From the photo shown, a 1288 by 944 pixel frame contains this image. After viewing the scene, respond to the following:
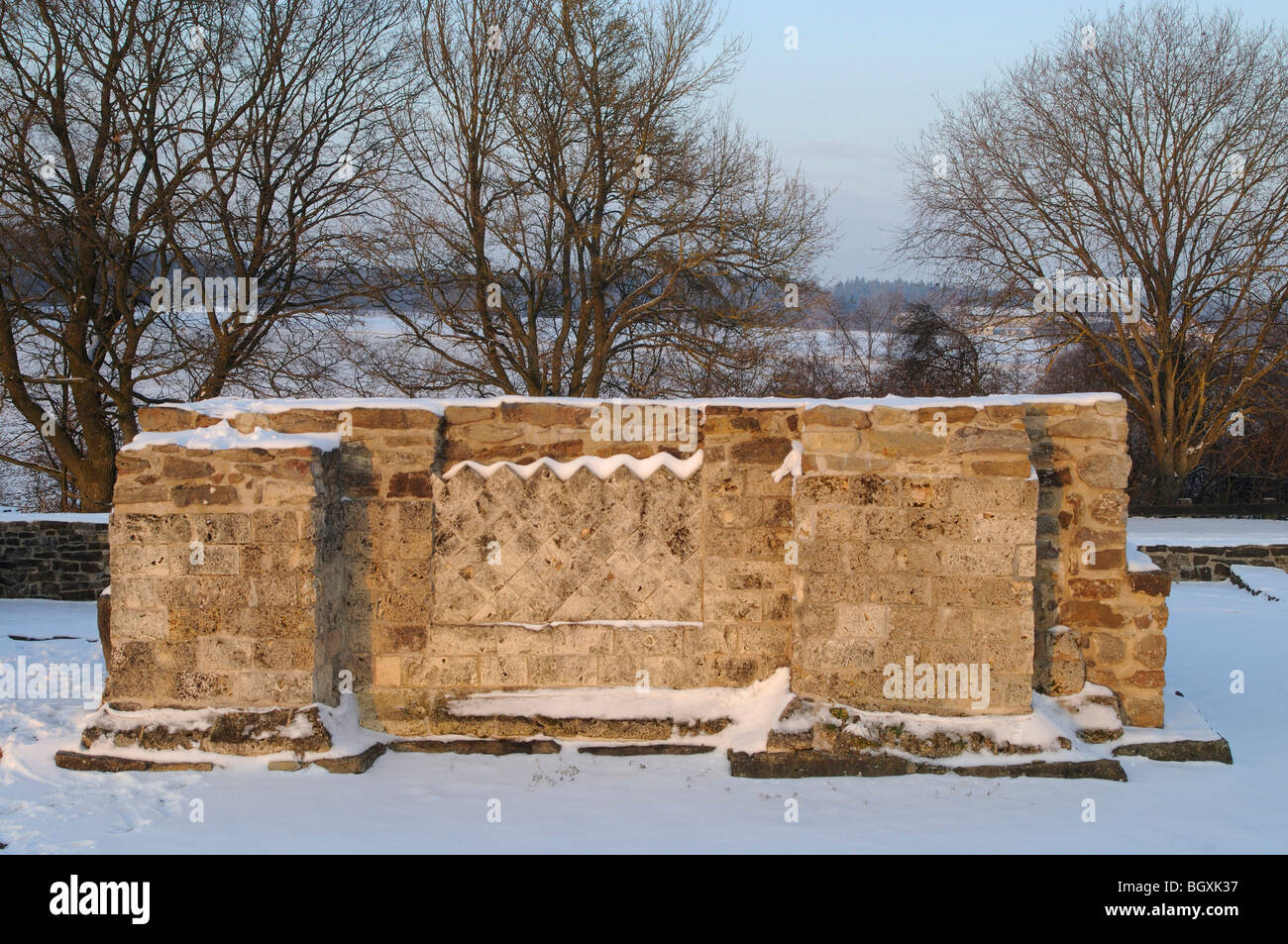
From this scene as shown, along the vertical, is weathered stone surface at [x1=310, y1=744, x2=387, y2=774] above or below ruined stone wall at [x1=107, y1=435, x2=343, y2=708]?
below

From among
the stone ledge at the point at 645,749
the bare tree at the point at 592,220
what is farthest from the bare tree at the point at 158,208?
the stone ledge at the point at 645,749

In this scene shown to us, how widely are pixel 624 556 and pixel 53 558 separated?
377 inches

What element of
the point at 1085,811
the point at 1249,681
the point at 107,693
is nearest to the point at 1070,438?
the point at 1085,811

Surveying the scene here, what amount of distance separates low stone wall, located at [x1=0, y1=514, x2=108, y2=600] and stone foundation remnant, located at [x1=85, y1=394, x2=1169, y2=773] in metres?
7.84

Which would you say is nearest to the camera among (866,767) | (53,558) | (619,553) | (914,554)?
(866,767)

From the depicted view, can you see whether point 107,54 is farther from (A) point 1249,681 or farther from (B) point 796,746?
(A) point 1249,681

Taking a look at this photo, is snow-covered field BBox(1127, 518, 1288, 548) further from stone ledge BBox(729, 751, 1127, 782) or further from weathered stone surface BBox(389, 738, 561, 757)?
weathered stone surface BBox(389, 738, 561, 757)

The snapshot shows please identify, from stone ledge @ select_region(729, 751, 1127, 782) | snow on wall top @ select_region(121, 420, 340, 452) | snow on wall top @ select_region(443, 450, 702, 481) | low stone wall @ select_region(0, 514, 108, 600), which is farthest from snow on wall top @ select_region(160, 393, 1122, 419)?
low stone wall @ select_region(0, 514, 108, 600)

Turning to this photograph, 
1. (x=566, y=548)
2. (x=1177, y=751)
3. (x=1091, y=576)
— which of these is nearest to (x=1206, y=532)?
(x=1177, y=751)

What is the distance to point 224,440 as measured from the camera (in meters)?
4.98

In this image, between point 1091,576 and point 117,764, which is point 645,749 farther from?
point 117,764

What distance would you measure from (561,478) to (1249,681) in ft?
17.4

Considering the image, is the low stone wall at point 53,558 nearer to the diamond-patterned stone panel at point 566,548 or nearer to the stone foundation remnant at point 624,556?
the stone foundation remnant at point 624,556

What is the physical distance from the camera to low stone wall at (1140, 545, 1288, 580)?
42.6 ft
